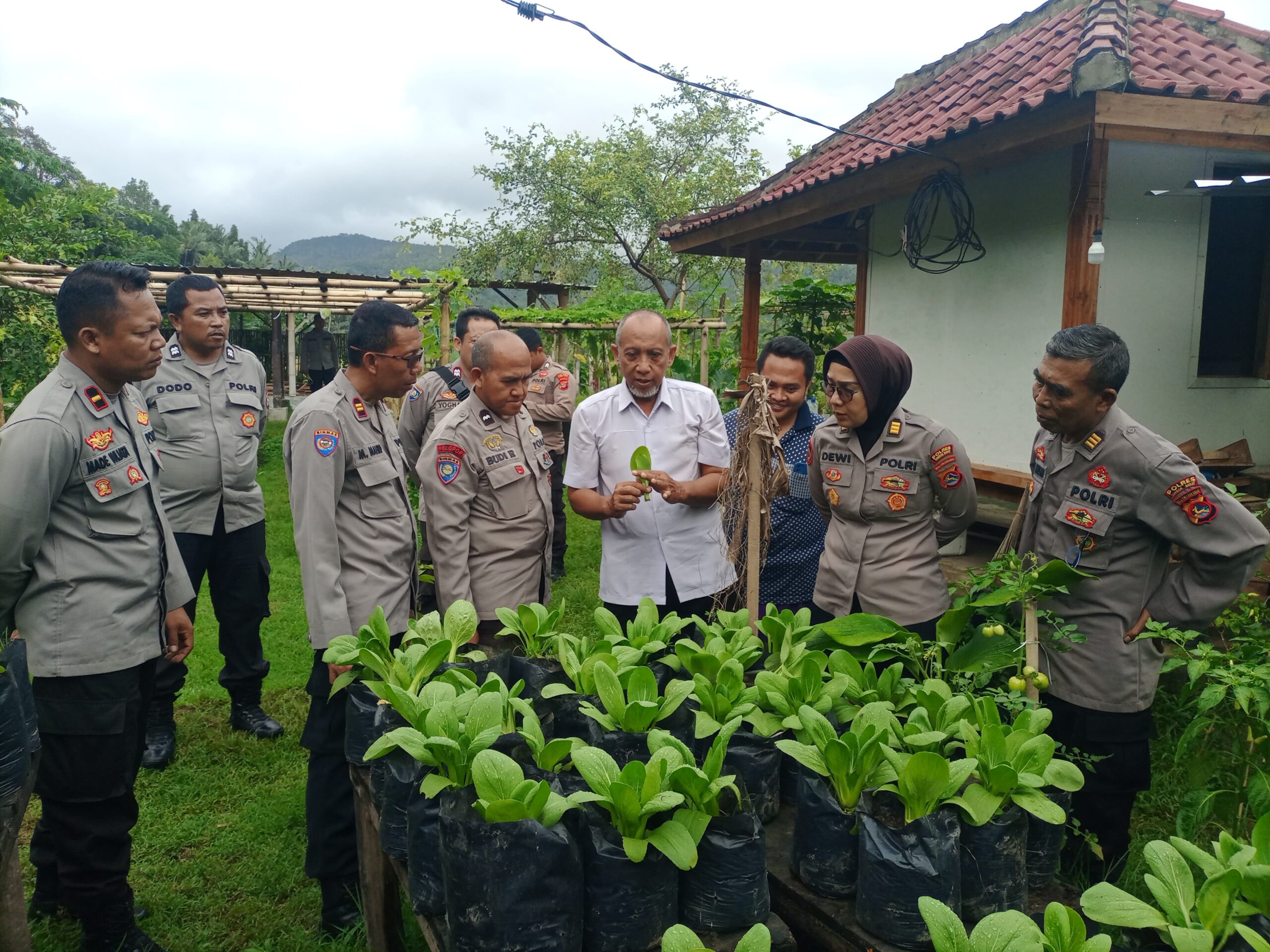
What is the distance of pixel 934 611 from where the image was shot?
Answer: 282 cm

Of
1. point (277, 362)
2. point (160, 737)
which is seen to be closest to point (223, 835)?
point (160, 737)

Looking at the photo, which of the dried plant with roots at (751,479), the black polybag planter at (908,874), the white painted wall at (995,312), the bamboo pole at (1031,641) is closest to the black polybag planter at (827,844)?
the black polybag planter at (908,874)

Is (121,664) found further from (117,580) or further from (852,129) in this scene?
(852,129)

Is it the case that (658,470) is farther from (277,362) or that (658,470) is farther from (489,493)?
(277,362)

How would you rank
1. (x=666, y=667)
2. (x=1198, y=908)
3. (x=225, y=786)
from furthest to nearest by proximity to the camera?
(x=225, y=786)
(x=666, y=667)
(x=1198, y=908)

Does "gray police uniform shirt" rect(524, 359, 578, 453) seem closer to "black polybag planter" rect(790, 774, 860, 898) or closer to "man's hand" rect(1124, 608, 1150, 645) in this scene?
"man's hand" rect(1124, 608, 1150, 645)

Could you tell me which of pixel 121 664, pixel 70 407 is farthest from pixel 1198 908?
pixel 70 407

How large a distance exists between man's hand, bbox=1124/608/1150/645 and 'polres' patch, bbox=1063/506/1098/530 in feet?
0.91

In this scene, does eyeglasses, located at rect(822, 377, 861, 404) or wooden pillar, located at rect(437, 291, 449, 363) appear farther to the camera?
wooden pillar, located at rect(437, 291, 449, 363)

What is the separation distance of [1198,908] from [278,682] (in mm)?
4664

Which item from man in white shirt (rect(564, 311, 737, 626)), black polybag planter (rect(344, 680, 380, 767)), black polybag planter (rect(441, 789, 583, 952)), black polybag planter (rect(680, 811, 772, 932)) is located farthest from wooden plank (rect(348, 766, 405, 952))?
man in white shirt (rect(564, 311, 737, 626))

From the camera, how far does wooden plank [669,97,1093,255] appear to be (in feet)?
14.1

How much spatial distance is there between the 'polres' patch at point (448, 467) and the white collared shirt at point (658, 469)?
1.57ft

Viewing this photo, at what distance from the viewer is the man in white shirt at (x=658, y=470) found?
10.8ft
